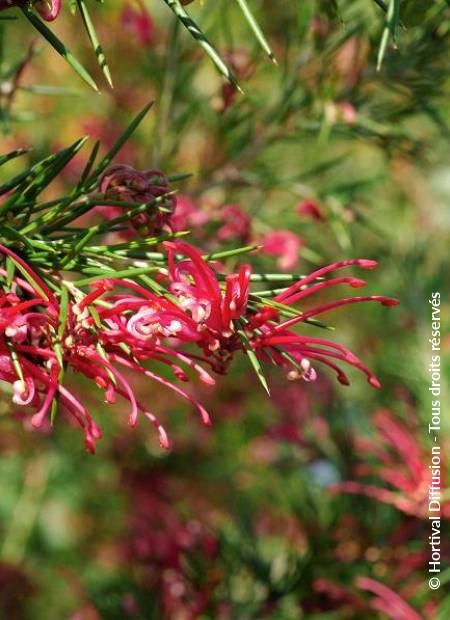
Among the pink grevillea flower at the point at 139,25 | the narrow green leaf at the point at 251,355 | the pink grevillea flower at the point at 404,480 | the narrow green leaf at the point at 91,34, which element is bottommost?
the pink grevillea flower at the point at 404,480

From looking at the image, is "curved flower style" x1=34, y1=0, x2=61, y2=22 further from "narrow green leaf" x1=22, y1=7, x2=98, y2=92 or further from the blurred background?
the blurred background

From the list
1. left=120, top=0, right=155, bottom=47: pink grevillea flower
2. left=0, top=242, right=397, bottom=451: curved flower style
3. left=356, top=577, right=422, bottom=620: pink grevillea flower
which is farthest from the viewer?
left=120, top=0, right=155, bottom=47: pink grevillea flower

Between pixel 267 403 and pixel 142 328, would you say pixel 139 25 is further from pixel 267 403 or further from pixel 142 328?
pixel 142 328

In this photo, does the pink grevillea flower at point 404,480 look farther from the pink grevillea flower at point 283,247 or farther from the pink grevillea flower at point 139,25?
the pink grevillea flower at point 139,25

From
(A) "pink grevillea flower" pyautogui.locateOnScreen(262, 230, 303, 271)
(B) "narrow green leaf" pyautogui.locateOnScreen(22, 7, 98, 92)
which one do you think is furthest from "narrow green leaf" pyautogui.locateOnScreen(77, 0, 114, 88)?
(A) "pink grevillea flower" pyautogui.locateOnScreen(262, 230, 303, 271)

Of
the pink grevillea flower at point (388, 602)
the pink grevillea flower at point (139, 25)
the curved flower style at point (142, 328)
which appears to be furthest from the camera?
the pink grevillea flower at point (139, 25)

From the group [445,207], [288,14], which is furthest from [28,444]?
[445,207]

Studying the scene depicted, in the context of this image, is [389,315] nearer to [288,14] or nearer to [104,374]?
[288,14]

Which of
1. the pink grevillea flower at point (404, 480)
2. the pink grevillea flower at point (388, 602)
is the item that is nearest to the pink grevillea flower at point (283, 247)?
the pink grevillea flower at point (404, 480)
